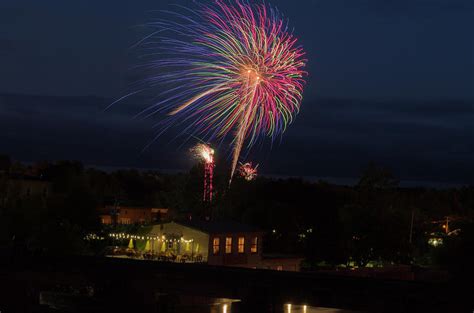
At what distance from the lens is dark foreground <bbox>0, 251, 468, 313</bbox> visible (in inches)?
646

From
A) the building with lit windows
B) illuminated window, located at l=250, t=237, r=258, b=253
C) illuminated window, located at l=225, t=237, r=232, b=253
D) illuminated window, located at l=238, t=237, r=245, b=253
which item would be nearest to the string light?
the building with lit windows

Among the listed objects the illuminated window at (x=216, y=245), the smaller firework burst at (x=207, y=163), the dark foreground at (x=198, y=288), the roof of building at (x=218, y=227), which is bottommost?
the dark foreground at (x=198, y=288)

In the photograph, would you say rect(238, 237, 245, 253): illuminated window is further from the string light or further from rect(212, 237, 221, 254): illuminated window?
the string light

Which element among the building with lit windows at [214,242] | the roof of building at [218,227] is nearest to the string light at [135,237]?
the building with lit windows at [214,242]

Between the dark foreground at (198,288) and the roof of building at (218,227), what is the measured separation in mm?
12095

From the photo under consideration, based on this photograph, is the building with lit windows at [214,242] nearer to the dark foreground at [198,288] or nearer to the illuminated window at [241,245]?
the illuminated window at [241,245]

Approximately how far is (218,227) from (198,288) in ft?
59.5

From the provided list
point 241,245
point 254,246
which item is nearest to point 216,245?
point 241,245

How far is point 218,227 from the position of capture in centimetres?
3697

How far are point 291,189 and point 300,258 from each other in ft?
47.0

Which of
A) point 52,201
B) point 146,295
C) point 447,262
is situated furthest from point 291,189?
point 146,295

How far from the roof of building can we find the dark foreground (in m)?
12.1

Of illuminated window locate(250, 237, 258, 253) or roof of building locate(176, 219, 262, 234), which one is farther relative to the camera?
illuminated window locate(250, 237, 258, 253)

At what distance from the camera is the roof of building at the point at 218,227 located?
1425 inches
